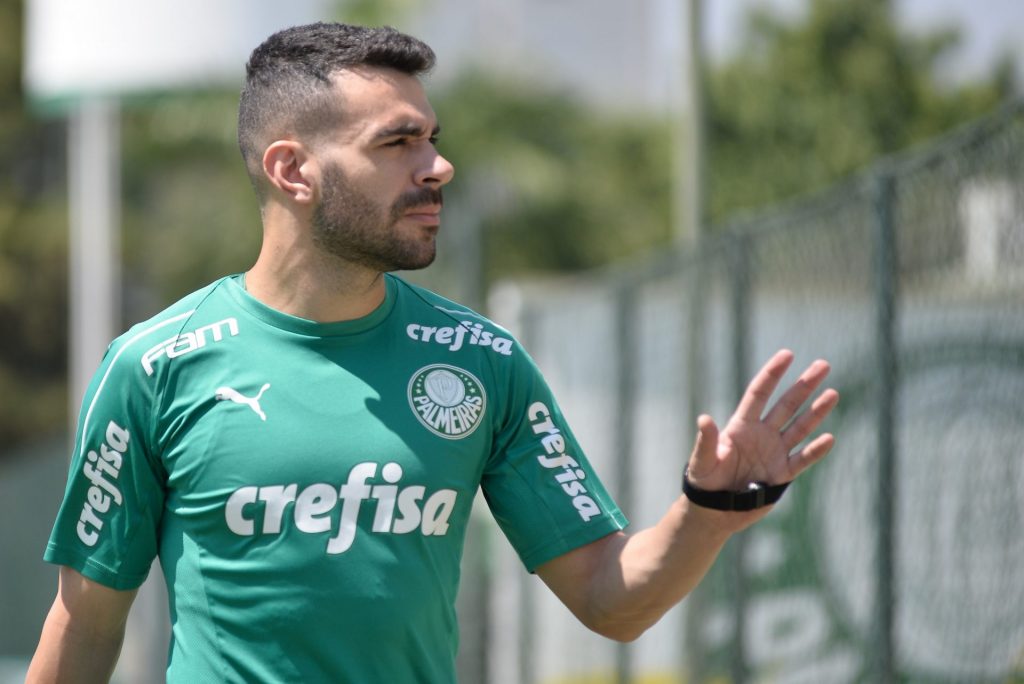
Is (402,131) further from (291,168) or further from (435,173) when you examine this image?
(291,168)

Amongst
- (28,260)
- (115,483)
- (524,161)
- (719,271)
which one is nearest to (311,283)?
(115,483)

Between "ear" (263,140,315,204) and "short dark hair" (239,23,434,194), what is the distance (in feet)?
0.09

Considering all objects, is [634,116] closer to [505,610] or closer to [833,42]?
[833,42]

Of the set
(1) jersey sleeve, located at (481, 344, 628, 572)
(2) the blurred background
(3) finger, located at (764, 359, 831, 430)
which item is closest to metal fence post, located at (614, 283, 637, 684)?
(2) the blurred background

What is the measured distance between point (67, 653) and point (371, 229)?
0.98 meters

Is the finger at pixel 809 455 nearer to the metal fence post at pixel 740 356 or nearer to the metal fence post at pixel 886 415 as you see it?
the metal fence post at pixel 886 415

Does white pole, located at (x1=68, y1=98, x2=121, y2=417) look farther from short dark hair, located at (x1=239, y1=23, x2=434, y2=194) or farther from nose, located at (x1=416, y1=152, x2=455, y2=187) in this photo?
nose, located at (x1=416, y1=152, x2=455, y2=187)

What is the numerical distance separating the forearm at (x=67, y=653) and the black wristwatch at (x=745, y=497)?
1.17 m

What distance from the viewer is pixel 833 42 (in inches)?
533

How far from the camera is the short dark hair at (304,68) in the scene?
117 inches

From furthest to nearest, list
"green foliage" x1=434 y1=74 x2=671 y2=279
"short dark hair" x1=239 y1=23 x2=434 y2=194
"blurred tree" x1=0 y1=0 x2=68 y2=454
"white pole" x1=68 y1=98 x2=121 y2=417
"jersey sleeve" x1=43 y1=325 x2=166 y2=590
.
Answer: "blurred tree" x1=0 y1=0 x2=68 y2=454 → "green foliage" x1=434 y1=74 x2=671 y2=279 → "white pole" x1=68 y1=98 x2=121 y2=417 → "short dark hair" x1=239 y1=23 x2=434 y2=194 → "jersey sleeve" x1=43 y1=325 x2=166 y2=590

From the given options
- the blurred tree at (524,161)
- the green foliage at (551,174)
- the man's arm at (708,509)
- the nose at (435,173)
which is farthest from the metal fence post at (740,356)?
the green foliage at (551,174)

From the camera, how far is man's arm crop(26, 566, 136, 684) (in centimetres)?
290

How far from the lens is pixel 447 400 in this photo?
293cm
